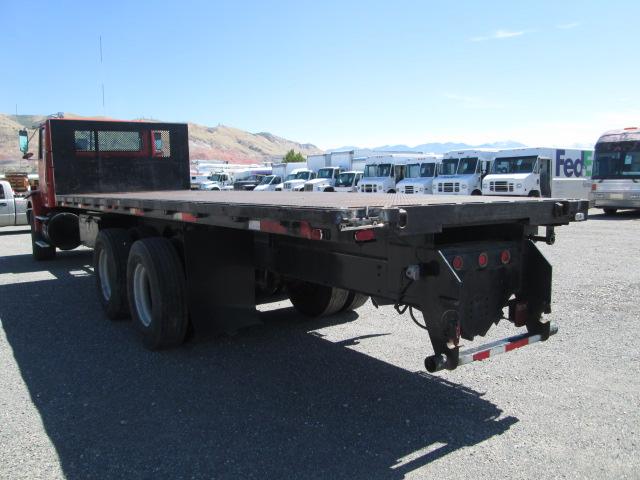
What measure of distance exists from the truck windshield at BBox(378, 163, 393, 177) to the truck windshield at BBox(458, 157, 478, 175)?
424cm

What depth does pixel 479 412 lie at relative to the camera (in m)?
4.05

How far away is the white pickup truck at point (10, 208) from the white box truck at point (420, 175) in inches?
665

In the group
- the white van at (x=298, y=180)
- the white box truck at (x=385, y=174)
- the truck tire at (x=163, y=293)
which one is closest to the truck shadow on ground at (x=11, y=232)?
the truck tire at (x=163, y=293)

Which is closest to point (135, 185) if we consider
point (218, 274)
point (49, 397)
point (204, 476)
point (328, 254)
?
point (218, 274)

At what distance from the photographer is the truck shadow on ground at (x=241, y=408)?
3398 millimetres

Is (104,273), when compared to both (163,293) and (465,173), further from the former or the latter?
(465,173)

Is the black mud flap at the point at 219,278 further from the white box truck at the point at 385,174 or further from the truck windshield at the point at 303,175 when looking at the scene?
the truck windshield at the point at 303,175

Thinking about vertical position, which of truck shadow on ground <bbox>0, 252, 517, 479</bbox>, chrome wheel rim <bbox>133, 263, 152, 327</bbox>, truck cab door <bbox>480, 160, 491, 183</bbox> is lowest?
truck shadow on ground <bbox>0, 252, 517, 479</bbox>

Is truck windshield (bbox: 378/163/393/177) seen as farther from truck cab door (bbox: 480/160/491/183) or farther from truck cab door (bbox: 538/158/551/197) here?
truck cab door (bbox: 538/158/551/197)

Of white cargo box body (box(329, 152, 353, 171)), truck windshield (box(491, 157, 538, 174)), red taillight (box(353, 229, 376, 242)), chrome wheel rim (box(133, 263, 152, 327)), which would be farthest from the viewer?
white cargo box body (box(329, 152, 353, 171))

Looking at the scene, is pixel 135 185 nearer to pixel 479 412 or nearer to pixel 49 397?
pixel 49 397

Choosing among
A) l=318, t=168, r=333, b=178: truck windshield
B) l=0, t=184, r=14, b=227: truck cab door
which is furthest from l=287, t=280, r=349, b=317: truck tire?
l=318, t=168, r=333, b=178: truck windshield

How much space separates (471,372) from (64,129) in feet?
25.0

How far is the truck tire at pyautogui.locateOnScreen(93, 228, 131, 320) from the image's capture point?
6.48 metres
